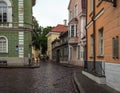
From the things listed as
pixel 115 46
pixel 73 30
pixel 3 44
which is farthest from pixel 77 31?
pixel 115 46

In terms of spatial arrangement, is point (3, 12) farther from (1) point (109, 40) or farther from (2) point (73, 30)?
(1) point (109, 40)

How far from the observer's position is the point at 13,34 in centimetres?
4159

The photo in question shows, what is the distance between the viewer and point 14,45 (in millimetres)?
41594

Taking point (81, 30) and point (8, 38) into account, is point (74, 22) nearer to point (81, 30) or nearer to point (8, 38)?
point (81, 30)

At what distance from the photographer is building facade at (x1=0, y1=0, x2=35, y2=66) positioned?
41.4m

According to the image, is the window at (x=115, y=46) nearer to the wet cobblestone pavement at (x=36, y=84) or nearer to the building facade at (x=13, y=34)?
the wet cobblestone pavement at (x=36, y=84)

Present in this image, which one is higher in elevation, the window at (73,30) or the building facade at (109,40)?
the window at (73,30)

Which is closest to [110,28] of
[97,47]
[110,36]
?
[110,36]

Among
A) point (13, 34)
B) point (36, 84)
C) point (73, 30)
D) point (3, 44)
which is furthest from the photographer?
point (73, 30)

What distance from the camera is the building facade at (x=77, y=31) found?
4320 centimetres

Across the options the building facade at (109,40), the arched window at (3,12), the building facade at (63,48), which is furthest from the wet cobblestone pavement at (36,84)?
the building facade at (63,48)

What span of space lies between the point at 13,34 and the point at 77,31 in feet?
32.6

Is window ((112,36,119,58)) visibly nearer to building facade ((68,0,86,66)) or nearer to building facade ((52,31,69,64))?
building facade ((68,0,86,66))

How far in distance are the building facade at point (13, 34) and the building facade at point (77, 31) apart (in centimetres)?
705
